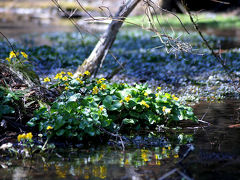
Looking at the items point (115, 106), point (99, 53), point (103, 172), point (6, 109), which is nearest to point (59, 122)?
point (6, 109)

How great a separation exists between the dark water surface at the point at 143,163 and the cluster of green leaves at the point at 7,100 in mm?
768

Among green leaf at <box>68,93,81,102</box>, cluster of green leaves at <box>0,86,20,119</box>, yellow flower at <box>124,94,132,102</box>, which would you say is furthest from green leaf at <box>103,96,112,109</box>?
cluster of green leaves at <box>0,86,20,119</box>

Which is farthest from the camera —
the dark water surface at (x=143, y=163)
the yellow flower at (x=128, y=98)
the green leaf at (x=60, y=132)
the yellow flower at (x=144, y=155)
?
the yellow flower at (x=128, y=98)

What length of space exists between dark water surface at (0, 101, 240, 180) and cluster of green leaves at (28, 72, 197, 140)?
35 centimetres

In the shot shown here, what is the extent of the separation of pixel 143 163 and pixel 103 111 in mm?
1099

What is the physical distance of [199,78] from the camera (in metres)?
7.94

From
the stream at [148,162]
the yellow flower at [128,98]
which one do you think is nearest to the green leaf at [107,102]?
the yellow flower at [128,98]

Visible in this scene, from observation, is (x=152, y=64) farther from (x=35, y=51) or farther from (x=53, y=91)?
(x=53, y=91)

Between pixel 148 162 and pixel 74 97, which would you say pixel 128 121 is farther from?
pixel 148 162

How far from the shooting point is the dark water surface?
10.8 feet

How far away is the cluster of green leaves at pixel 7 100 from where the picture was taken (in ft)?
14.2

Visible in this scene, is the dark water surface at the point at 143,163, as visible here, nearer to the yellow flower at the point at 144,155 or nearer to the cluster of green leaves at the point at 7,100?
the yellow flower at the point at 144,155

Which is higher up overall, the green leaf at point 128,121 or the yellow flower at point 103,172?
the green leaf at point 128,121

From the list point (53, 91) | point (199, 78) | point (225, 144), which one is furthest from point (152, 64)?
point (225, 144)
